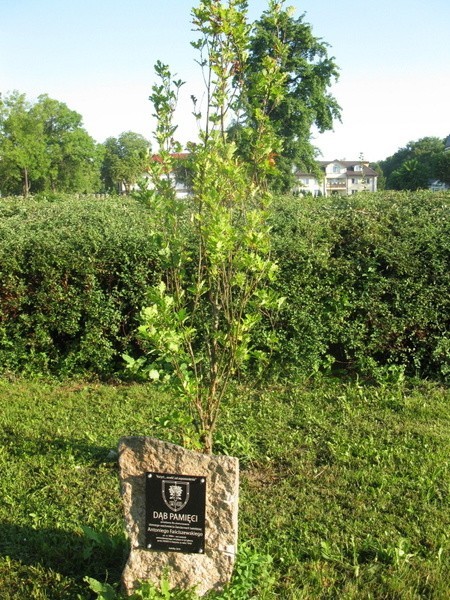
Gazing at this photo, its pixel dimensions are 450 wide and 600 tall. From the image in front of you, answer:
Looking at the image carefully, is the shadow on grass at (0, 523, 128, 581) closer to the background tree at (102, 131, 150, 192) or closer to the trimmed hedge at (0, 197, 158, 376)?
the trimmed hedge at (0, 197, 158, 376)

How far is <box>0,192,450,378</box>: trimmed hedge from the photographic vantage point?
5.86 metres

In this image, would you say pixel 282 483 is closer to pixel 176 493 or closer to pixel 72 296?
pixel 176 493

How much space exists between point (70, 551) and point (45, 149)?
54351mm

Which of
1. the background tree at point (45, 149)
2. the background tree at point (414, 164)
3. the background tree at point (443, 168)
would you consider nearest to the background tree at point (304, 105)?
the background tree at point (414, 164)

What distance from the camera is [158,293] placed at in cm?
307

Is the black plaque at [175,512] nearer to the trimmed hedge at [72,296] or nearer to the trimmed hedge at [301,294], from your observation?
the trimmed hedge at [301,294]

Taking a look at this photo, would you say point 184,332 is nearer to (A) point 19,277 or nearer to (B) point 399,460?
(B) point 399,460

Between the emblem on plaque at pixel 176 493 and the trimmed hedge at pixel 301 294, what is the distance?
3117 mm

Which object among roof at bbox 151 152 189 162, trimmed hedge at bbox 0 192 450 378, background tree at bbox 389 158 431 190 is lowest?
trimmed hedge at bbox 0 192 450 378

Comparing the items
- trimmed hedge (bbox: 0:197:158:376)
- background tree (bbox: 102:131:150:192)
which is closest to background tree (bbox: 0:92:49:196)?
background tree (bbox: 102:131:150:192)

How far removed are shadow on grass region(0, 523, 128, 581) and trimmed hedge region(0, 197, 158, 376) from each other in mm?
2727

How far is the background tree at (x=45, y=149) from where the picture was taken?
50219 mm

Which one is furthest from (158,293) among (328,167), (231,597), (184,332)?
(328,167)

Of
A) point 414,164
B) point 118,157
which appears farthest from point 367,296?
point 118,157
